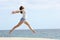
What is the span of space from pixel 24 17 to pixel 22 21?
30cm

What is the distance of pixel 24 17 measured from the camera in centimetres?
1778

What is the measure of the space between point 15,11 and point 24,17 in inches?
44.9

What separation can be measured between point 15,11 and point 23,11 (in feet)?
Result: 2.96

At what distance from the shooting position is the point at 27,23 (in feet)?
58.3

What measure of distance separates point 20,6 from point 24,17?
2.51 feet

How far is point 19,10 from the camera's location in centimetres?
1728

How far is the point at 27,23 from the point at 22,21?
354 mm

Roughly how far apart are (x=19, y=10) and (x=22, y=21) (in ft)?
2.80

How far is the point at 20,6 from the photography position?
17.7 metres

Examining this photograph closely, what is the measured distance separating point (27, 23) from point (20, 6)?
1.20 m

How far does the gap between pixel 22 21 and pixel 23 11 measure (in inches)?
26.1

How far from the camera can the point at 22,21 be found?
698 inches

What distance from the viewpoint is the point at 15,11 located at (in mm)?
16844

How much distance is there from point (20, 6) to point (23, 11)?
0.39 meters
